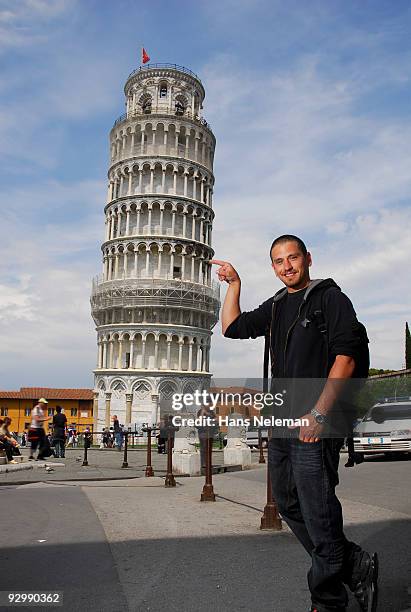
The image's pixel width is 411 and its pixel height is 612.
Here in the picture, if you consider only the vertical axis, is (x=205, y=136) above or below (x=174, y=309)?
above

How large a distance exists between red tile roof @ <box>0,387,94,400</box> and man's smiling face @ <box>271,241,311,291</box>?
264ft

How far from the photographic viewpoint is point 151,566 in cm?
475

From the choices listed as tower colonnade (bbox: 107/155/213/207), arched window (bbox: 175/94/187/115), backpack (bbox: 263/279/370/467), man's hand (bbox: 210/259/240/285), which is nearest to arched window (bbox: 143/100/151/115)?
arched window (bbox: 175/94/187/115)

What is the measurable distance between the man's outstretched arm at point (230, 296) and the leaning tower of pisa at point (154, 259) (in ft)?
171

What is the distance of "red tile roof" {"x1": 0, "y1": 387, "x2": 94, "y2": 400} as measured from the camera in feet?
269

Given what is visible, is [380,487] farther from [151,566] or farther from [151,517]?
[151,566]

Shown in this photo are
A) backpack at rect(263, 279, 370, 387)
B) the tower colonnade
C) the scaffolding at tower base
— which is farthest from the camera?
the tower colonnade

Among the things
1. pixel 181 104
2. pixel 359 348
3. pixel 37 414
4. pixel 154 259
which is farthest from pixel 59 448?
pixel 181 104

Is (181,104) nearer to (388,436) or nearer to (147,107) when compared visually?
(147,107)

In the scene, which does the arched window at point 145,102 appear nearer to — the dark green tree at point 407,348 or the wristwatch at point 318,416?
the dark green tree at point 407,348

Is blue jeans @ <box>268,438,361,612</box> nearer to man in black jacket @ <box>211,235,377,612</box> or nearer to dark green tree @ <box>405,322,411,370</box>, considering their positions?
man in black jacket @ <box>211,235,377,612</box>

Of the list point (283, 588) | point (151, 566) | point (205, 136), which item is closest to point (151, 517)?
point (151, 566)

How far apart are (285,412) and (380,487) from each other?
7.70 m

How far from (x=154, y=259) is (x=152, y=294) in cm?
383
